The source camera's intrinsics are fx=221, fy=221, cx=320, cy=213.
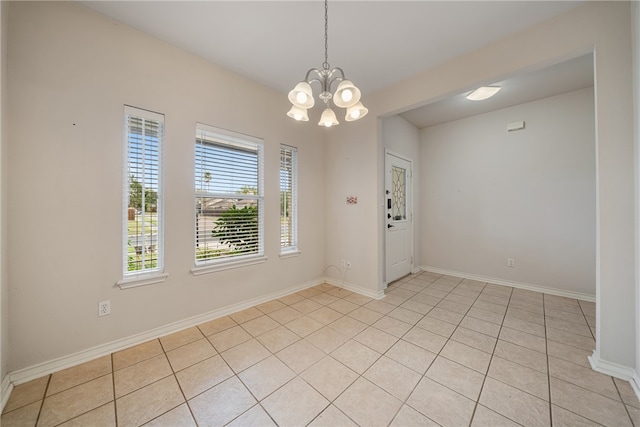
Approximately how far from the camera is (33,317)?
164 centimetres

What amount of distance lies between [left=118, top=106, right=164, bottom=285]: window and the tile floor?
780 millimetres

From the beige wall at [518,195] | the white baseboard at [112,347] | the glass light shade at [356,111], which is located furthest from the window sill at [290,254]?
the beige wall at [518,195]

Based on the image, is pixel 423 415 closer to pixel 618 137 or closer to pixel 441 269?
pixel 618 137

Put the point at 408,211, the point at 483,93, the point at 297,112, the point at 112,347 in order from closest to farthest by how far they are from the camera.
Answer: the point at 297,112 → the point at 112,347 → the point at 483,93 → the point at 408,211

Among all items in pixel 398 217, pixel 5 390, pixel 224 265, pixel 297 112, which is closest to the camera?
pixel 5 390

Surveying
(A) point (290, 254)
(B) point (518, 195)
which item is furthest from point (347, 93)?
(B) point (518, 195)

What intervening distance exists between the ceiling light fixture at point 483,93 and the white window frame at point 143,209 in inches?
150

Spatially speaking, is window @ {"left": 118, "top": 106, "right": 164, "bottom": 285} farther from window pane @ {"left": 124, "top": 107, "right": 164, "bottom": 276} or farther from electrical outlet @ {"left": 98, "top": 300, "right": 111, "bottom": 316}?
electrical outlet @ {"left": 98, "top": 300, "right": 111, "bottom": 316}

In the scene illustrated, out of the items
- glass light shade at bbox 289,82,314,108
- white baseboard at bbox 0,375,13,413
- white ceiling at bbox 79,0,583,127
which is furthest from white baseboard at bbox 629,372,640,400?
white baseboard at bbox 0,375,13,413

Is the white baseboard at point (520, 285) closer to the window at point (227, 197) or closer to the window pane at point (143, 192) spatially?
the window at point (227, 197)

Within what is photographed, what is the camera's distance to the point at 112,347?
193 cm

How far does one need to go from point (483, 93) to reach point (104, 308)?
4.85 metres

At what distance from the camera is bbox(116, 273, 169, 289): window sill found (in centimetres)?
198

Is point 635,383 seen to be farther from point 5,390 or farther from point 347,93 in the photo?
point 5,390
